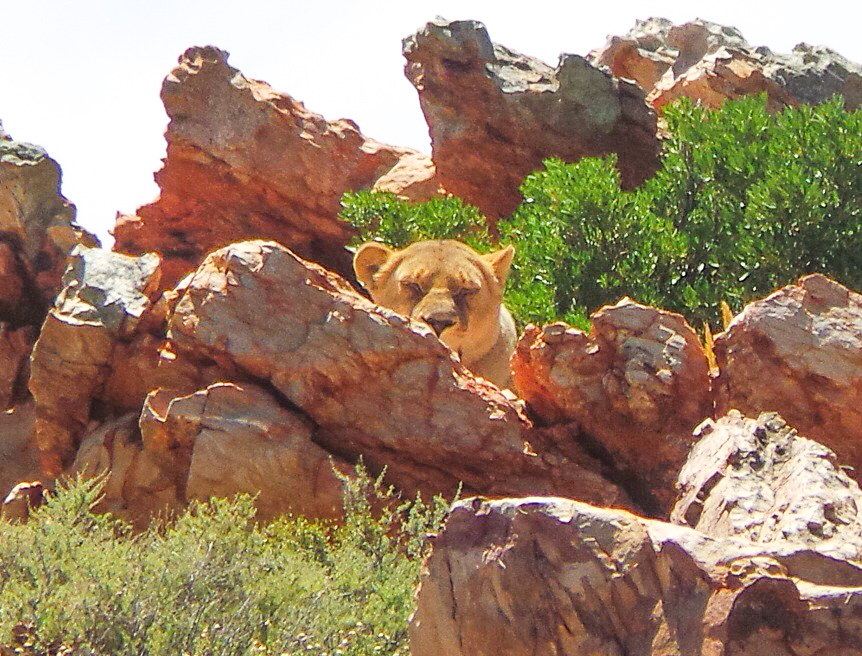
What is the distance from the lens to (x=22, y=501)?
851cm

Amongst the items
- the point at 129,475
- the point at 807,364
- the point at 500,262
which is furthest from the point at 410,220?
the point at 807,364

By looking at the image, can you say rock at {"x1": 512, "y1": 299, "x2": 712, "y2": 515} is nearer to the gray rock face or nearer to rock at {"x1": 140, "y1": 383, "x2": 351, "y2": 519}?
rock at {"x1": 140, "y1": 383, "x2": 351, "y2": 519}

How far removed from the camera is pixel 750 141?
1224 centimetres

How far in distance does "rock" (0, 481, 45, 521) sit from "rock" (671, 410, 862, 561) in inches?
177

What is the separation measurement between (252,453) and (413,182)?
810 cm

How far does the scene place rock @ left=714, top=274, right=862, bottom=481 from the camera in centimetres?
726

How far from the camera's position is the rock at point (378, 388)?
7816mm

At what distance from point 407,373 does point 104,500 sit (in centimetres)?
185

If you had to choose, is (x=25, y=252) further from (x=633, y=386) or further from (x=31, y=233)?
(x=633, y=386)

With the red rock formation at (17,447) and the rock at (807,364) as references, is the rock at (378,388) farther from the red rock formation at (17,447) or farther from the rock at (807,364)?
the red rock formation at (17,447)

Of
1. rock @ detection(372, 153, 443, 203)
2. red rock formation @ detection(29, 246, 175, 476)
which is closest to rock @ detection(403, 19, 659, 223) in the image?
rock @ detection(372, 153, 443, 203)

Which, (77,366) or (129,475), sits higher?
(77,366)

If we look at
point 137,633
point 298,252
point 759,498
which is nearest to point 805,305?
point 759,498

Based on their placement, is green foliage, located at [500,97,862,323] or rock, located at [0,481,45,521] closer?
rock, located at [0,481,45,521]
